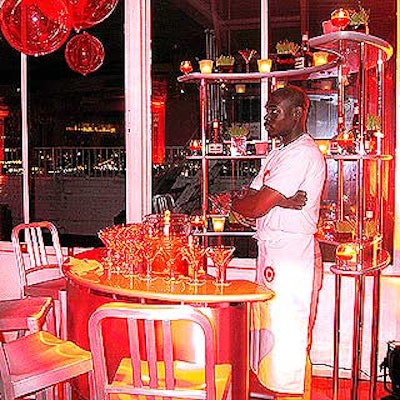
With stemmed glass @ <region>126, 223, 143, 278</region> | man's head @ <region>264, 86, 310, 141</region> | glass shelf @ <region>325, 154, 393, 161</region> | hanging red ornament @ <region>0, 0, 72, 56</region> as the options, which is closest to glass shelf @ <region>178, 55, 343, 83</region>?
glass shelf @ <region>325, 154, 393, 161</region>

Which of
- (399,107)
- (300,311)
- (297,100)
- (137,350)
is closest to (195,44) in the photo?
(399,107)

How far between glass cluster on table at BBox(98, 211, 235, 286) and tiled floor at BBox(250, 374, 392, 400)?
1.08m

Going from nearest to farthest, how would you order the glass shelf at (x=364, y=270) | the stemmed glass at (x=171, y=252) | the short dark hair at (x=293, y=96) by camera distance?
the stemmed glass at (x=171, y=252) < the glass shelf at (x=364, y=270) < the short dark hair at (x=293, y=96)

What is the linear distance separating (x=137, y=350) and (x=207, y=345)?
0.22 metres

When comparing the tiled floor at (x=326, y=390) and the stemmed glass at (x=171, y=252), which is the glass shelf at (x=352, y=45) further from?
the tiled floor at (x=326, y=390)

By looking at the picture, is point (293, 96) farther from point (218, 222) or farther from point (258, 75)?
point (218, 222)

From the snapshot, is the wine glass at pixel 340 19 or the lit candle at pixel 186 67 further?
the lit candle at pixel 186 67

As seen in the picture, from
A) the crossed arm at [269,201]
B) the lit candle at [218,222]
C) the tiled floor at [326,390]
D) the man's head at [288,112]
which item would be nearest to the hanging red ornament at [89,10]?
the man's head at [288,112]

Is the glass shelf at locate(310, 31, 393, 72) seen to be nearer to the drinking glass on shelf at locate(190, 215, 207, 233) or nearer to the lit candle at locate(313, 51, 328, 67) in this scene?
the lit candle at locate(313, 51, 328, 67)

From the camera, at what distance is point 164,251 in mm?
2807

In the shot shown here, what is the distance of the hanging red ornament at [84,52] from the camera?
411 cm

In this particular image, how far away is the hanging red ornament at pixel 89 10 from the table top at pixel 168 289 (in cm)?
114

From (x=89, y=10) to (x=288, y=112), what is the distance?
1024 millimetres

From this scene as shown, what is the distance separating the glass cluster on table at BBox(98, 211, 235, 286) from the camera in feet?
8.84
